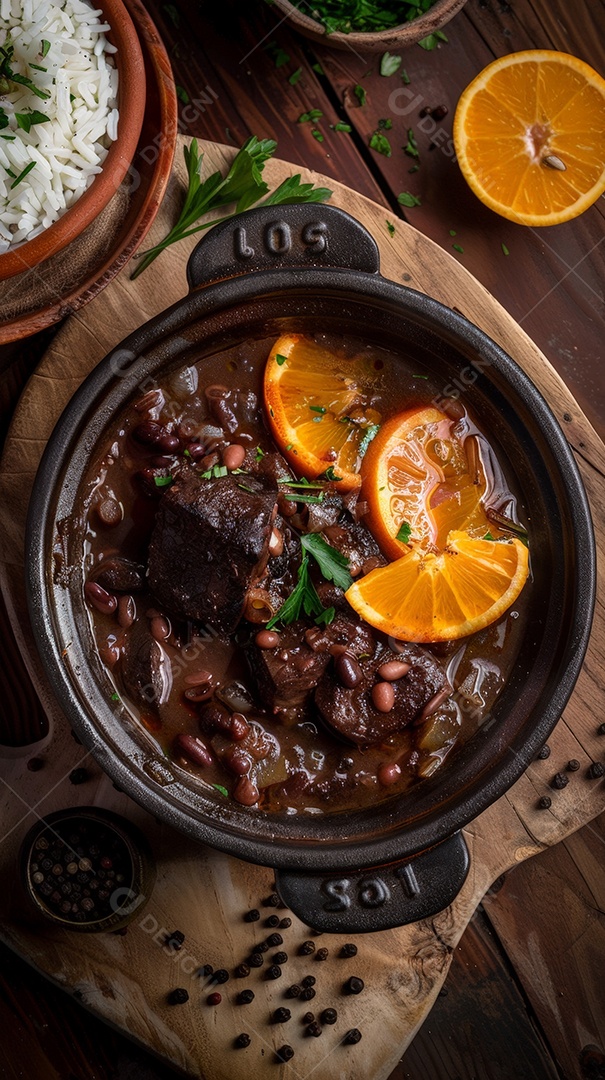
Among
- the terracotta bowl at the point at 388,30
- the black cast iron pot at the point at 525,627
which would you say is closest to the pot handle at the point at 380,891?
the black cast iron pot at the point at 525,627

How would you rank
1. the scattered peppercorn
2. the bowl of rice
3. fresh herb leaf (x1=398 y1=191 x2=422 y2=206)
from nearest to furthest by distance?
the bowl of rice
the scattered peppercorn
fresh herb leaf (x1=398 y1=191 x2=422 y2=206)

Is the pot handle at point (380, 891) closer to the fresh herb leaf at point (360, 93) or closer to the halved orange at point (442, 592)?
the halved orange at point (442, 592)

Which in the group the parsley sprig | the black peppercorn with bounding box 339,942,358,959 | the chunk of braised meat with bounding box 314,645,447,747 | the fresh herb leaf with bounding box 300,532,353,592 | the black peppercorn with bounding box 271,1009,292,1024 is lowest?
the black peppercorn with bounding box 271,1009,292,1024

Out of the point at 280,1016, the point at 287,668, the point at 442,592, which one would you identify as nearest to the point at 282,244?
the point at 442,592

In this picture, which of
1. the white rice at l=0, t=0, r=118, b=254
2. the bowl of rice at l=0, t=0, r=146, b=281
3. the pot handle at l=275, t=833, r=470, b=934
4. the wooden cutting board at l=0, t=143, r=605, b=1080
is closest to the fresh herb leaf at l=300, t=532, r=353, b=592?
the pot handle at l=275, t=833, r=470, b=934

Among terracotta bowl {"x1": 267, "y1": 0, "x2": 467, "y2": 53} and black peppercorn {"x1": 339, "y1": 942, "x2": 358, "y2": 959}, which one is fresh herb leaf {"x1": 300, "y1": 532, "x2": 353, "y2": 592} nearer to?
black peppercorn {"x1": 339, "y1": 942, "x2": 358, "y2": 959}

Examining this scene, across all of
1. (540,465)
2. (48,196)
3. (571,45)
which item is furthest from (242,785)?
(571,45)

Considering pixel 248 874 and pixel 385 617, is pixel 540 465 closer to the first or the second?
pixel 385 617
